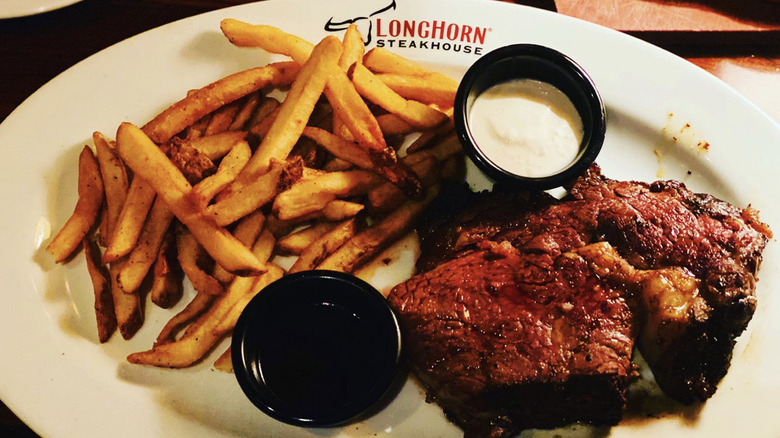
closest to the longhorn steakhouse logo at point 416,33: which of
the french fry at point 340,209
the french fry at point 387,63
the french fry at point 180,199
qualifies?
the french fry at point 387,63

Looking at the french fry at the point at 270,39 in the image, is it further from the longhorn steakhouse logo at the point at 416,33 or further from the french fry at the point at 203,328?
the french fry at the point at 203,328

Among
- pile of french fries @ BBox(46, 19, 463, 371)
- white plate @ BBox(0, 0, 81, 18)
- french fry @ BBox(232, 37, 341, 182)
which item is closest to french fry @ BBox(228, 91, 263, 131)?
pile of french fries @ BBox(46, 19, 463, 371)

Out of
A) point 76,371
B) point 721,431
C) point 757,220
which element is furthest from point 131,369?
point 757,220

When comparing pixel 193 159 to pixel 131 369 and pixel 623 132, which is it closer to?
pixel 131 369

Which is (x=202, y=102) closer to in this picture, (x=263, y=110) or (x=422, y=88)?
(x=263, y=110)

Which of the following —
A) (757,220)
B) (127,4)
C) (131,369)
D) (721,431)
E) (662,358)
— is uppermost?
(127,4)

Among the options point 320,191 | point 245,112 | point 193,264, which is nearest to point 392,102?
point 320,191
